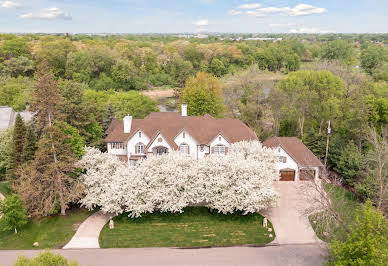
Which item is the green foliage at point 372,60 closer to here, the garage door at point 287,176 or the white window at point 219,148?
Answer: the garage door at point 287,176

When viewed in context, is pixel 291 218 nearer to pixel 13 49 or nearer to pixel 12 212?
pixel 12 212


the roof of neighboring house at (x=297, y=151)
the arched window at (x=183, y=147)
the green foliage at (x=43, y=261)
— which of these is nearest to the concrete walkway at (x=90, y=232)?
the green foliage at (x=43, y=261)

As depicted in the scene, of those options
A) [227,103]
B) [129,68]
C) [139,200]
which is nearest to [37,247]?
[139,200]

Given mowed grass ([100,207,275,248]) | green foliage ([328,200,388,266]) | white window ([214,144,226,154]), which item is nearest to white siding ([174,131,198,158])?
white window ([214,144,226,154])

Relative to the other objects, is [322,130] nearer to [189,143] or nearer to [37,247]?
[189,143]

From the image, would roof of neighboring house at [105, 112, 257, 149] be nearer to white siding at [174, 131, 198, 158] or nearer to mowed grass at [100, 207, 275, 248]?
white siding at [174, 131, 198, 158]

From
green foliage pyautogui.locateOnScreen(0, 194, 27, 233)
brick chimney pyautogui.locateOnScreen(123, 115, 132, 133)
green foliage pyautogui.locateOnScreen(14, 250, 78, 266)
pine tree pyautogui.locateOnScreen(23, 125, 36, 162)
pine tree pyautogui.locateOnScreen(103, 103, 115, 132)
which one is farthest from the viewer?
pine tree pyautogui.locateOnScreen(103, 103, 115, 132)

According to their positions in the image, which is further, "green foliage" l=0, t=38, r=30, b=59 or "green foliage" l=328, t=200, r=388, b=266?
"green foliage" l=0, t=38, r=30, b=59
